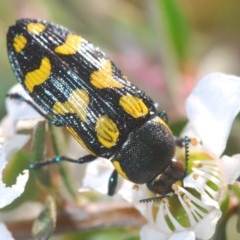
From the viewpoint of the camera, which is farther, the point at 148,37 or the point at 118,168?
the point at 148,37

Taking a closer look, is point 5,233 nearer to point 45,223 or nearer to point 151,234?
point 45,223

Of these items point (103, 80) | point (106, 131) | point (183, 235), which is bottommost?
point (183, 235)

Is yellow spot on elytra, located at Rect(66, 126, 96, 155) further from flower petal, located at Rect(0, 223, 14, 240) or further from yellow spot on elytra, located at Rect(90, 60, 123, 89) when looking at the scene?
flower petal, located at Rect(0, 223, 14, 240)

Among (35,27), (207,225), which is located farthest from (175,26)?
(207,225)

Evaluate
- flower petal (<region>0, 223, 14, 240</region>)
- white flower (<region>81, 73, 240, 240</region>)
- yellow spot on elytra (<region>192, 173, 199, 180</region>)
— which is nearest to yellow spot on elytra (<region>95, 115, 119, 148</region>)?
white flower (<region>81, 73, 240, 240</region>)

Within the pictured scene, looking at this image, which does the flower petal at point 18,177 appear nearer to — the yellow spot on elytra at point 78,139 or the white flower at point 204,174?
the yellow spot on elytra at point 78,139

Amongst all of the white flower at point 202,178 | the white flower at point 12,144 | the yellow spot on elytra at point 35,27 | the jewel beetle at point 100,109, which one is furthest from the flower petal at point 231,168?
the yellow spot on elytra at point 35,27

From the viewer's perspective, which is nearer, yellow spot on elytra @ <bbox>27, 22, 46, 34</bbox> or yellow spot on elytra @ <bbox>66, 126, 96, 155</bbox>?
yellow spot on elytra @ <bbox>66, 126, 96, 155</bbox>

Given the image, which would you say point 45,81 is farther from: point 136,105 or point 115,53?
point 115,53
